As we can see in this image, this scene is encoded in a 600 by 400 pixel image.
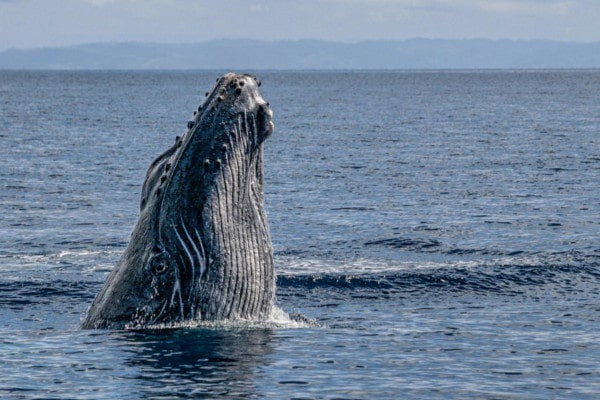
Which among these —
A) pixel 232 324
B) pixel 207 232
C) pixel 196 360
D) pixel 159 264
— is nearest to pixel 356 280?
pixel 196 360

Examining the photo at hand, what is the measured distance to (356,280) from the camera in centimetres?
1950

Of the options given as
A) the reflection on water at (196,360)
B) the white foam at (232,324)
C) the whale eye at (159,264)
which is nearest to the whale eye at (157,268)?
the whale eye at (159,264)

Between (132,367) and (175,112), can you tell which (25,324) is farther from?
(175,112)

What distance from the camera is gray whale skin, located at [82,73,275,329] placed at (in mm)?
10555

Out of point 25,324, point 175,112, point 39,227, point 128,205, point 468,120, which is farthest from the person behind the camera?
point 175,112

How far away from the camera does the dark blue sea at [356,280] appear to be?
11773mm

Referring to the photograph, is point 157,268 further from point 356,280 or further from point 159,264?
point 356,280

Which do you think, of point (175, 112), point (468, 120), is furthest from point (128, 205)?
point (175, 112)

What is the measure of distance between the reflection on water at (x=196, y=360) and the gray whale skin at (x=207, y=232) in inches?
22.3

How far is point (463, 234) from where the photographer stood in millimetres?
27094

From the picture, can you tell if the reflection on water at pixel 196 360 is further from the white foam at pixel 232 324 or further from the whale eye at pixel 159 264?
the whale eye at pixel 159 264

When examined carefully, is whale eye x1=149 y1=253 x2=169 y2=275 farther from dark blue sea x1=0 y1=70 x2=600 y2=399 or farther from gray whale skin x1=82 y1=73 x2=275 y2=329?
dark blue sea x1=0 y1=70 x2=600 y2=399

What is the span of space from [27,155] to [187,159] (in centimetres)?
4437

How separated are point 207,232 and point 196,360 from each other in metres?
2.04
